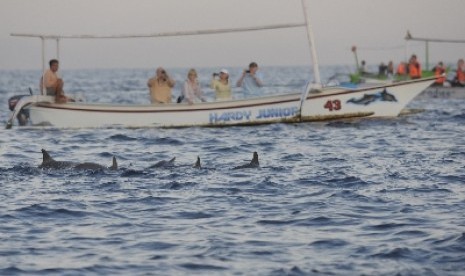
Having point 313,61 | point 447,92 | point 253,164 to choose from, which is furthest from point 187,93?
point 447,92

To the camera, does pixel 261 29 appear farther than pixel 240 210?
Yes

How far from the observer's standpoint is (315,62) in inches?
983

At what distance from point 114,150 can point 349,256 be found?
11.9 meters

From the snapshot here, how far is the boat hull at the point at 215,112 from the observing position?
971 inches

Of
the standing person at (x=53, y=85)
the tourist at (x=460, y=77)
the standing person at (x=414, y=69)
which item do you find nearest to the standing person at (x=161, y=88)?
the standing person at (x=53, y=85)

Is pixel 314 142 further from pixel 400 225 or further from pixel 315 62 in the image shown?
pixel 400 225

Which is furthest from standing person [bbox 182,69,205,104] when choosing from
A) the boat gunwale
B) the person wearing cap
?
the person wearing cap

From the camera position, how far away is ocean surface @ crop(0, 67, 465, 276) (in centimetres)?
991

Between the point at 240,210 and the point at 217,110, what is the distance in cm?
1197

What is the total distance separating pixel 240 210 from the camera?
13.0m

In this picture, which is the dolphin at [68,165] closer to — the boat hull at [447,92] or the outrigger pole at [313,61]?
the outrigger pole at [313,61]

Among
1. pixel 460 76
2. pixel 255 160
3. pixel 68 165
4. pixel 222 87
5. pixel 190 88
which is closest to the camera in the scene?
pixel 68 165

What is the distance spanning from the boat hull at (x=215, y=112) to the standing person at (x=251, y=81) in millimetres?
844

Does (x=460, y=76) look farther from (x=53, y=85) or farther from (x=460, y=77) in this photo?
(x=53, y=85)
